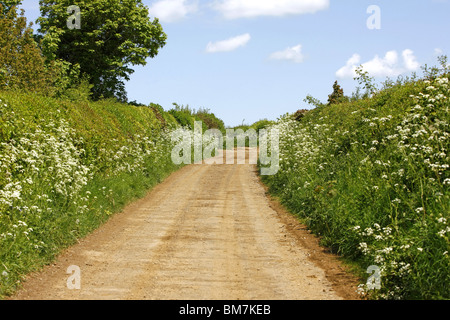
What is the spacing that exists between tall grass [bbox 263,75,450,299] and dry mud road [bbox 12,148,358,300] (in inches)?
24.1

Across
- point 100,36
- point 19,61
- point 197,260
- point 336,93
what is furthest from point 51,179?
point 100,36

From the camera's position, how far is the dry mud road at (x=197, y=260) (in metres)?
7.83

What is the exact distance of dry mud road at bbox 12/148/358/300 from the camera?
7.83 metres

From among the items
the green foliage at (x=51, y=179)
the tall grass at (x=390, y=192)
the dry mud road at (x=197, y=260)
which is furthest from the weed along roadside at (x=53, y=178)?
the tall grass at (x=390, y=192)

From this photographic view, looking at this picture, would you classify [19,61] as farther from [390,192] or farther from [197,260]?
[390,192]

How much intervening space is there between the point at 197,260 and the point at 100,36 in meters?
37.0

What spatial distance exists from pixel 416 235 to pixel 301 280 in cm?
199

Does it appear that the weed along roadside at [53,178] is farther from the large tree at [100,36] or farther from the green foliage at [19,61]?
the large tree at [100,36]

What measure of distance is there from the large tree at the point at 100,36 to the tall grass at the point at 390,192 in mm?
28912

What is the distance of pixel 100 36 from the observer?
142 ft

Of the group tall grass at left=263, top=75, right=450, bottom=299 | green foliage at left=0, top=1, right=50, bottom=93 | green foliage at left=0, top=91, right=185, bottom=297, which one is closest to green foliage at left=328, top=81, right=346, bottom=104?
tall grass at left=263, top=75, right=450, bottom=299
